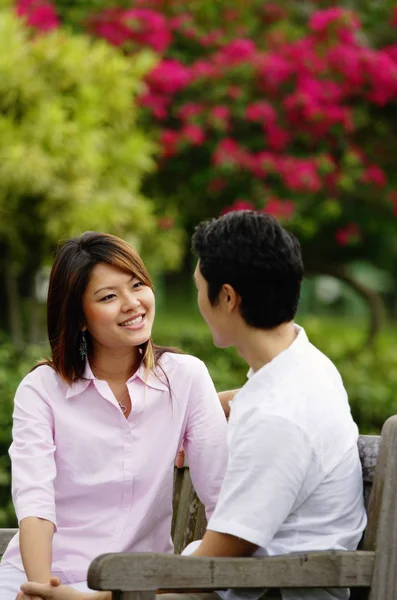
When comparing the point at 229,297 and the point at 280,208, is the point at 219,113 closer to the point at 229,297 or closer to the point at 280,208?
the point at 280,208

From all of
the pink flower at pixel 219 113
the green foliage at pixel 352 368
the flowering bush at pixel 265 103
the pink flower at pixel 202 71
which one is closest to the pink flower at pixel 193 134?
the flowering bush at pixel 265 103

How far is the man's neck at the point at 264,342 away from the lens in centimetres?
249

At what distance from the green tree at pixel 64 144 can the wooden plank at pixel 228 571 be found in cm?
544

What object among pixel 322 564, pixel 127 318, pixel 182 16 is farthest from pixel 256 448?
pixel 182 16

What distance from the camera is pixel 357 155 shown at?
8.93 meters

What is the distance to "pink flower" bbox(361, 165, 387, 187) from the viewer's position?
909 centimetres

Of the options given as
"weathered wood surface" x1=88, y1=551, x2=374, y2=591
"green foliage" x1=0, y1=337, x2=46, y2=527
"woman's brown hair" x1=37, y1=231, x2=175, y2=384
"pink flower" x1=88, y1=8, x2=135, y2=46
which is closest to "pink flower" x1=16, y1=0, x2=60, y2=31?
"pink flower" x1=88, y1=8, x2=135, y2=46

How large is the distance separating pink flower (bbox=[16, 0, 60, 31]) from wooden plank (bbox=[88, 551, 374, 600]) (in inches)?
273

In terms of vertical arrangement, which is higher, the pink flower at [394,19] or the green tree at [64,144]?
the pink flower at [394,19]

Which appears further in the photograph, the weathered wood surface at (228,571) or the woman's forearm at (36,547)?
the woman's forearm at (36,547)

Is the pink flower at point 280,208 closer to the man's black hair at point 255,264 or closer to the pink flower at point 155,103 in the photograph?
the pink flower at point 155,103

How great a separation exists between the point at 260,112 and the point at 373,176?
3.72 feet

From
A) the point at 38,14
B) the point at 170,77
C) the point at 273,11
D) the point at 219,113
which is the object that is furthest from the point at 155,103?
the point at 273,11

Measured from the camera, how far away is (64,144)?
7.77 meters
